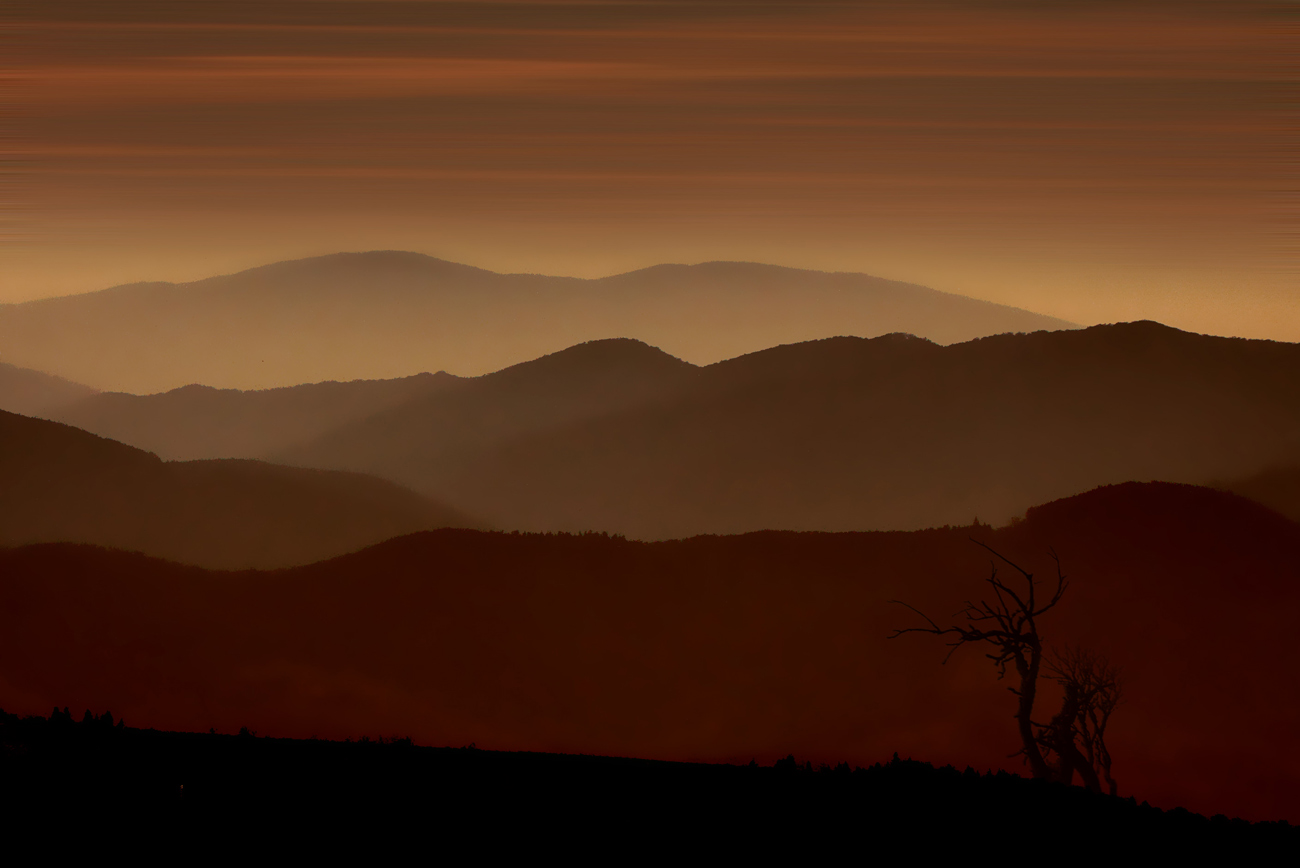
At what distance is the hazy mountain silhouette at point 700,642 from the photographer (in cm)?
3061

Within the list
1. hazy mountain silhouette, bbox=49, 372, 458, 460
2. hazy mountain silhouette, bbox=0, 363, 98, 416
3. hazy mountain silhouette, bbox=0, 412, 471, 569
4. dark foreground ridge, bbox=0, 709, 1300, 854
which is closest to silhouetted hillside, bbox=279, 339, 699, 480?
hazy mountain silhouette, bbox=49, 372, 458, 460

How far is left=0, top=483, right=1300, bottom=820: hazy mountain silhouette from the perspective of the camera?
30609 mm

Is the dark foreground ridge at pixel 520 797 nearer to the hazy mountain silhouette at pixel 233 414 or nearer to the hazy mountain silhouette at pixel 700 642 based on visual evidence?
the hazy mountain silhouette at pixel 700 642

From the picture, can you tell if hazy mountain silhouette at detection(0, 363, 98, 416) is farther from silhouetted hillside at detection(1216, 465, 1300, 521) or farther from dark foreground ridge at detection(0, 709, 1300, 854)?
dark foreground ridge at detection(0, 709, 1300, 854)

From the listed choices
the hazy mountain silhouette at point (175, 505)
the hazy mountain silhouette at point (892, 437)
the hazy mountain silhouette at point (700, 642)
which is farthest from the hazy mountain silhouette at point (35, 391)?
the hazy mountain silhouette at point (700, 642)

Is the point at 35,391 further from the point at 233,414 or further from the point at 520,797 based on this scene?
the point at 520,797

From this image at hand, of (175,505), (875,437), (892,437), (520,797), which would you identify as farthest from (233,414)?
(520,797)

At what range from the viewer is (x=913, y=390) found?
96.0 meters

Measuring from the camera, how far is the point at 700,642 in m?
35.5

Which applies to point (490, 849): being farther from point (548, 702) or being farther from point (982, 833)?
point (548, 702)

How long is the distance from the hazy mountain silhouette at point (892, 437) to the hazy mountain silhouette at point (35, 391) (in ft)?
283

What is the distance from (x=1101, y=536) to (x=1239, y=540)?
16.7ft

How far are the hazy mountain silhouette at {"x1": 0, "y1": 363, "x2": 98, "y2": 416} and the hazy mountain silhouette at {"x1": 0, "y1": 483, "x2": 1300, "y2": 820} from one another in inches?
5906

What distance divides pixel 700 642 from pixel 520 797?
2241cm
